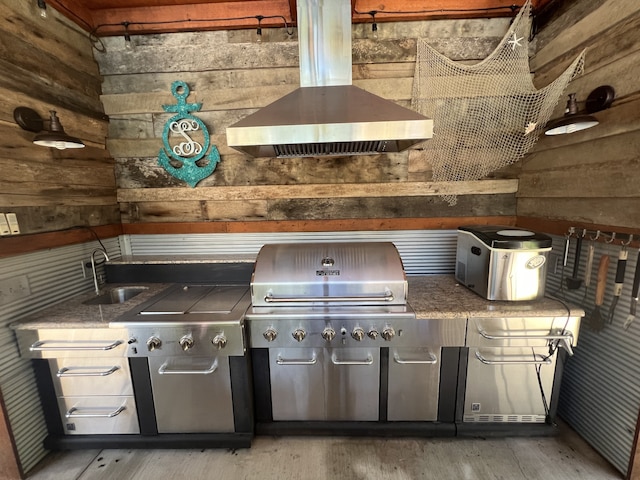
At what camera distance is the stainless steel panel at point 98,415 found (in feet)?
5.09

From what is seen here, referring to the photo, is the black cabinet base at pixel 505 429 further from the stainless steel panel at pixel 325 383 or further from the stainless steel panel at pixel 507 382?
the stainless steel panel at pixel 325 383

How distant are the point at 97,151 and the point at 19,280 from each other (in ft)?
3.33

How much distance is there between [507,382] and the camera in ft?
5.13

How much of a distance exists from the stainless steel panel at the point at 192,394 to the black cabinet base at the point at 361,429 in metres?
0.28

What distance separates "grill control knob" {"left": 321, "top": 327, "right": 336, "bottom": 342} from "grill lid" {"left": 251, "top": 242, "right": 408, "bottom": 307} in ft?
0.55

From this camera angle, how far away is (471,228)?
1.78 meters

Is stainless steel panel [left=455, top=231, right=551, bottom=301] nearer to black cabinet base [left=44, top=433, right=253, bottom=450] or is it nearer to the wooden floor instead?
the wooden floor

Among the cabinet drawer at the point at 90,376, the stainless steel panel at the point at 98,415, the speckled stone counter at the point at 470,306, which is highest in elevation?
the speckled stone counter at the point at 470,306

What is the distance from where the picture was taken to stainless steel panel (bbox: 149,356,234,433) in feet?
4.93

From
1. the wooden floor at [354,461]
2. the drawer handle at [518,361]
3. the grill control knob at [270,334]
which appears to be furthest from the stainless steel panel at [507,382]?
the grill control knob at [270,334]

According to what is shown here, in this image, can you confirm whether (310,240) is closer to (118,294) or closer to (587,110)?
(118,294)

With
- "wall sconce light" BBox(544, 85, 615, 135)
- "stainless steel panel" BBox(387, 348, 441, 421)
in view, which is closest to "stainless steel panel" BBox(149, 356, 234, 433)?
"stainless steel panel" BBox(387, 348, 441, 421)

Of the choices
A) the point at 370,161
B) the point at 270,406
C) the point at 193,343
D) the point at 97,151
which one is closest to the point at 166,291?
the point at 193,343

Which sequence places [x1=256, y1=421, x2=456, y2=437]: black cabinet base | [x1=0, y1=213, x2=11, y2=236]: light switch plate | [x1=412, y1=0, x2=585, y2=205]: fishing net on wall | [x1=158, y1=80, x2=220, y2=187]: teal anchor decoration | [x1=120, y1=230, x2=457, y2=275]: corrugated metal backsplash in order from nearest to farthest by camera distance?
[x1=0, y1=213, x2=11, y2=236]: light switch plate
[x1=256, y1=421, x2=456, y2=437]: black cabinet base
[x1=412, y1=0, x2=585, y2=205]: fishing net on wall
[x1=158, y1=80, x2=220, y2=187]: teal anchor decoration
[x1=120, y1=230, x2=457, y2=275]: corrugated metal backsplash
